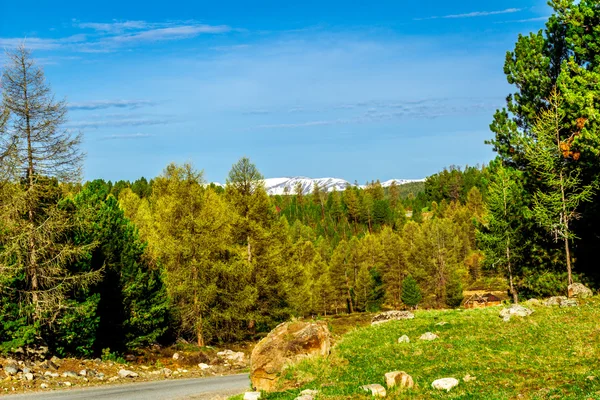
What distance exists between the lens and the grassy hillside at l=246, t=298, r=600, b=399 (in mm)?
11159

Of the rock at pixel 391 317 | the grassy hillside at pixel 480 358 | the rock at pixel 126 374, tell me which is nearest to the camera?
the grassy hillside at pixel 480 358

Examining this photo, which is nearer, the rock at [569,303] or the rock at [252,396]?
the rock at [252,396]

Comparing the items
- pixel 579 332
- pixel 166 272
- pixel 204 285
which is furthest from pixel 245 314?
pixel 579 332

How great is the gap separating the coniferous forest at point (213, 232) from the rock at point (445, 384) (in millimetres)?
16773

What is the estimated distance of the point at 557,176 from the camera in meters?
31.6

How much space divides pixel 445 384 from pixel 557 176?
79.3 feet

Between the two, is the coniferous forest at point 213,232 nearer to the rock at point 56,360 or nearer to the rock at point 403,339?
the rock at point 56,360

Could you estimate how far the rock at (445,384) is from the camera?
38.3ft

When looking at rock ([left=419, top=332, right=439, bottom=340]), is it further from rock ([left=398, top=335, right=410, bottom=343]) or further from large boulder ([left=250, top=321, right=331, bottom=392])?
large boulder ([left=250, top=321, right=331, bottom=392])

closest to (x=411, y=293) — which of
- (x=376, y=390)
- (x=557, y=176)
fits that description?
(x=557, y=176)

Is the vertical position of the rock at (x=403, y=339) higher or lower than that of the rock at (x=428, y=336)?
lower

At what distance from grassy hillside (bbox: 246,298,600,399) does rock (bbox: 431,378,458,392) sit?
6.0 inches

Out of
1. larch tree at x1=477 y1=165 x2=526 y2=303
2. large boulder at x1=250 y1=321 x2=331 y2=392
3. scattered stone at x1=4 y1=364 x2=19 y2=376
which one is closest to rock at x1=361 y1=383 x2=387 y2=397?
large boulder at x1=250 y1=321 x2=331 y2=392

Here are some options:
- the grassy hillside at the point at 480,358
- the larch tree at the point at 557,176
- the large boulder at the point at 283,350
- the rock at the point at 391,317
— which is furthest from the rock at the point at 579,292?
the large boulder at the point at 283,350
